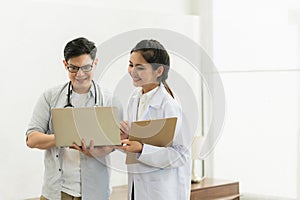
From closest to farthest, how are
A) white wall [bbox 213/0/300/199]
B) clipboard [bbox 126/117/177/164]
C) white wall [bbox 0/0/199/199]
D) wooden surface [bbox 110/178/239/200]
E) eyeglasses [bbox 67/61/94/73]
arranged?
clipboard [bbox 126/117/177/164] < eyeglasses [bbox 67/61/94/73] < white wall [bbox 0/0/199/199] < wooden surface [bbox 110/178/239/200] < white wall [bbox 213/0/300/199]

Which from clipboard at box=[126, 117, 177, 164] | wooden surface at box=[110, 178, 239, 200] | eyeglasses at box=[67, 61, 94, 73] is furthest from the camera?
wooden surface at box=[110, 178, 239, 200]

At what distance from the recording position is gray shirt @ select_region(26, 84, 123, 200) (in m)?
2.43

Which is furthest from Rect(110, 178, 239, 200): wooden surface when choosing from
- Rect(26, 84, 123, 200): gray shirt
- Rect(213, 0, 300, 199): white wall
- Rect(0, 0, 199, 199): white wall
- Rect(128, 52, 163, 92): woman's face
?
Rect(128, 52, 163, 92): woman's face

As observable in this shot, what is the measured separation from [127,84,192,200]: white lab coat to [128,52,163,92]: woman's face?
50 mm

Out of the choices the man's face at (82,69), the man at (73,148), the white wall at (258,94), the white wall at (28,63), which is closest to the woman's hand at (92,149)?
the man at (73,148)

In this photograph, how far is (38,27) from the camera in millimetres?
3396

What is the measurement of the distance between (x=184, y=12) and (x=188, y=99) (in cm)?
200

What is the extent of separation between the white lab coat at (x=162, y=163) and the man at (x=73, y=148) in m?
0.13

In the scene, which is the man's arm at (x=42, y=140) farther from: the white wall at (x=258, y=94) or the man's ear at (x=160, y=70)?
the white wall at (x=258, y=94)

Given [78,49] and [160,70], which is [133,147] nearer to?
[160,70]

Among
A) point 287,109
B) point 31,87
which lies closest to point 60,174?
point 31,87

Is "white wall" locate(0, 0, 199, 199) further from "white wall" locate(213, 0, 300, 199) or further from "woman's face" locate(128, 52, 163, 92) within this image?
"woman's face" locate(128, 52, 163, 92)

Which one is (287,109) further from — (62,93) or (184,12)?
Answer: (62,93)

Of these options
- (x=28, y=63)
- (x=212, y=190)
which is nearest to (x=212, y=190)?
(x=212, y=190)
